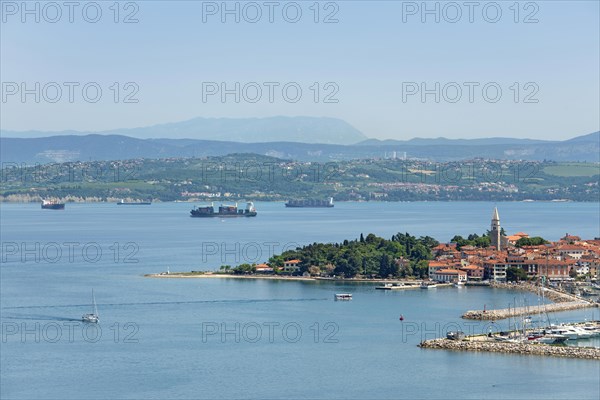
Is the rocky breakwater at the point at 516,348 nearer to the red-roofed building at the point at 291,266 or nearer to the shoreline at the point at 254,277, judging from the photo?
the shoreline at the point at 254,277

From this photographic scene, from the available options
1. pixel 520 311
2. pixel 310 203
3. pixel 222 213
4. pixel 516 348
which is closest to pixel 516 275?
pixel 520 311

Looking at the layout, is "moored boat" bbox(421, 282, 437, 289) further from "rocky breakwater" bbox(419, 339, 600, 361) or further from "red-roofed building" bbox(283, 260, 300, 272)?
"rocky breakwater" bbox(419, 339, 600, 361)

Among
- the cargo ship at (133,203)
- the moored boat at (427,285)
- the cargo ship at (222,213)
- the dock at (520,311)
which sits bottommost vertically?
the dock at (520,311)

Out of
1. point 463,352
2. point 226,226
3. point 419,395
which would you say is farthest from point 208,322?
point 226,226

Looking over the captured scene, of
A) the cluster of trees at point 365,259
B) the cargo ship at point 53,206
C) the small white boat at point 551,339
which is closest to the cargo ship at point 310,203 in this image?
the cargo ship at point 53,206

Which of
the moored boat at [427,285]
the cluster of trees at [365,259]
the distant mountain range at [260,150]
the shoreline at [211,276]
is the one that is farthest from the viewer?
the distant mountain range at [260,150]

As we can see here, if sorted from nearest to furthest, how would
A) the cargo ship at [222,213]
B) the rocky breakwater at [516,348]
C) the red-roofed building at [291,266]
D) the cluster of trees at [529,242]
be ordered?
the rocky breakwater at [516,348] → the red-roofed building at [291,266] → the cluster of trees at [529,242] → the cargo ship at [222,213]

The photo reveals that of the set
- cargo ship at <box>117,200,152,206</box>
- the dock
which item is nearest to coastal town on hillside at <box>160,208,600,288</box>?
the dock
